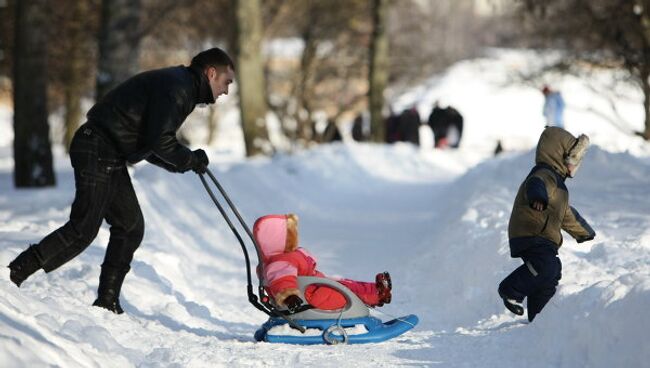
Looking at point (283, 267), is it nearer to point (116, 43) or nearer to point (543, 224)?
point (543, 224)

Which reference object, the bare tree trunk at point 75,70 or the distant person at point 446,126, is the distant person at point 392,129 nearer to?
the distant person at point 446,126

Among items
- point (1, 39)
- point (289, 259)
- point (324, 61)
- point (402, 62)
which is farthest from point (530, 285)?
point (402, 62)

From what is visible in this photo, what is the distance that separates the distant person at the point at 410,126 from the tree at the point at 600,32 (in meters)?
7.79

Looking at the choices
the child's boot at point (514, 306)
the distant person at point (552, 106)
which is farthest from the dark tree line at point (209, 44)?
the child's boot at point (514, 306)

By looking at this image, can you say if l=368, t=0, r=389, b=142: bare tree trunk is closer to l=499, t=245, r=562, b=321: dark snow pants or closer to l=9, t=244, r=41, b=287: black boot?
l=499, t=245, r=562, b=321: dark snow pants

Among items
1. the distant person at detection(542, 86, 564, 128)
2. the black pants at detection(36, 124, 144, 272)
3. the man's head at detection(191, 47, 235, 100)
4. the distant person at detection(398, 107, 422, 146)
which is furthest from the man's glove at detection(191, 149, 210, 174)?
the distant person at detection(398, 107, 422, 146)

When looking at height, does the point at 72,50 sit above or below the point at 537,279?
above

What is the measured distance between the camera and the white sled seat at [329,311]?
6520 mm

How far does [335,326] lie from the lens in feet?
21.1

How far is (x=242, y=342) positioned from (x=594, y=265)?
2629mm

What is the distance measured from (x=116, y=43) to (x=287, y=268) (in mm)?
10495

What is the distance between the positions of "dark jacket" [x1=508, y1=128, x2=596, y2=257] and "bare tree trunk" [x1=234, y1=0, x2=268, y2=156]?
15776 millimetres

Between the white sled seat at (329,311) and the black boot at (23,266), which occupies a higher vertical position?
the black boot at (23,266)

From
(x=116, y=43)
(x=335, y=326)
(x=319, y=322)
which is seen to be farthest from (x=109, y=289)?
(x=116, y=43)
